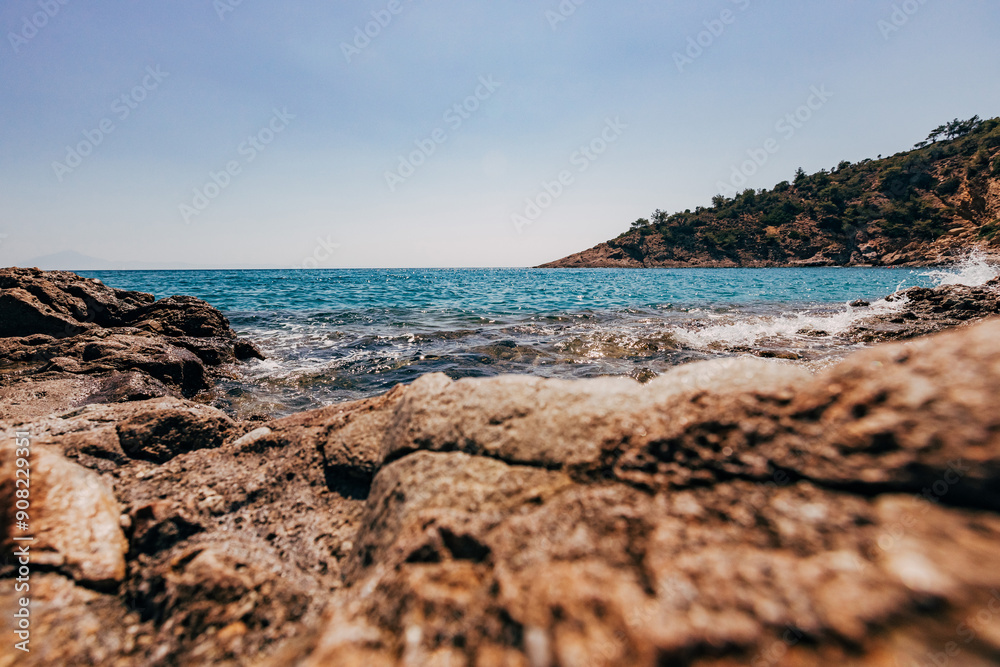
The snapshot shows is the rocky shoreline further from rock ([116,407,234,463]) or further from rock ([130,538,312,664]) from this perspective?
rock ([116,407,234,463])

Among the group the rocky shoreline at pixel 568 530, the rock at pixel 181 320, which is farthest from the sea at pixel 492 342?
the rocky shoreline at pixel 568 530

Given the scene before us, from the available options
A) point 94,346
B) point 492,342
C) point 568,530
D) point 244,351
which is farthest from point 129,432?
point 492,342

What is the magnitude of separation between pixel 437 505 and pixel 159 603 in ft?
4.63

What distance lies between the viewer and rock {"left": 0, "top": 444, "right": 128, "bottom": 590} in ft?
6.32

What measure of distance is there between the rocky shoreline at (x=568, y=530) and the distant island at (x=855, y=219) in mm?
69078

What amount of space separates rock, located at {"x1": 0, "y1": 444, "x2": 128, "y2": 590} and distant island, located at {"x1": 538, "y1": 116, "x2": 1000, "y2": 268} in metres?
71.5

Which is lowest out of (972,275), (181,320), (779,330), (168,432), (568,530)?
(779,330)

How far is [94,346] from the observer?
24.7 feet

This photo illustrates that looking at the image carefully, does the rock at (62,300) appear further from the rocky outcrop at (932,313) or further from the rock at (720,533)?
the rocky outcrop at (932,313)

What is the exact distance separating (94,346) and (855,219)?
345 ft

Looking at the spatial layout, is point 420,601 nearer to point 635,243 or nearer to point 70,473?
point 70,473

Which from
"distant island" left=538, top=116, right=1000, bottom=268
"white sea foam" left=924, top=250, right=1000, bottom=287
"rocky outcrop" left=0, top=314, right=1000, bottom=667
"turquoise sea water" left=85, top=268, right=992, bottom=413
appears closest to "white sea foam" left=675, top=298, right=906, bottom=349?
"turquoise sea water" left=85, top=268, right=992, bottom=413

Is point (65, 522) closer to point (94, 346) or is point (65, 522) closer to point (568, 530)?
point (568, 530)

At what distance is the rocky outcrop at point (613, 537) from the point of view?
42.8 inches
